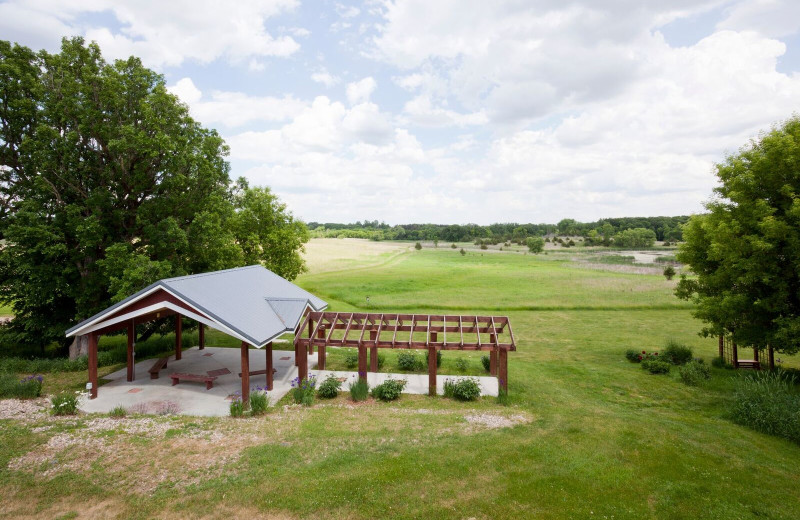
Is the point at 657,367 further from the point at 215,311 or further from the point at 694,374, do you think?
the point at 215,311

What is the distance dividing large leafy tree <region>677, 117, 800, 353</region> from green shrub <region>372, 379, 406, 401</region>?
14786 mm

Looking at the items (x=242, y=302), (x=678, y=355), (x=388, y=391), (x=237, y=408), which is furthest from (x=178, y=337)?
(x=678, y=355)

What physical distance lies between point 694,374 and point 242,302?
20.4 m

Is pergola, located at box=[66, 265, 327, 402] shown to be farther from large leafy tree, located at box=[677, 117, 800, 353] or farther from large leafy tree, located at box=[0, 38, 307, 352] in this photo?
large leafy tree, located at box=[677, 117, 800, 353]

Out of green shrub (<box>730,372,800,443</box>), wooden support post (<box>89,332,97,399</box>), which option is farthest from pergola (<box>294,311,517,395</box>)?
green shrub (<box>730,372,800,443</box>)

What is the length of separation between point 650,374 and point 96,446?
2267 centimetres

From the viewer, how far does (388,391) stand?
15.4m

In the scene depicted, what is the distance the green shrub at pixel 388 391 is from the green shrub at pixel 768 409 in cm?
1206

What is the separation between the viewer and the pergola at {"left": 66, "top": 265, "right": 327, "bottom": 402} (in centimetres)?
1443

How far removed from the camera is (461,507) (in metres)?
8.45

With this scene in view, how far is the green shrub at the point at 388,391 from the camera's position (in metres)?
15.4

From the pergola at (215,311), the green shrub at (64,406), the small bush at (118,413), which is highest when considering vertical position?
the pergola at (215,311)

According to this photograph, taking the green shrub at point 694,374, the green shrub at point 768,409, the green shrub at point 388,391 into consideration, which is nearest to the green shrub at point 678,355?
the green shrub at point 694,374

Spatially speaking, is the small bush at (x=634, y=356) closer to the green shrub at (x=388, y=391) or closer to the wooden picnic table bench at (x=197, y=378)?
the green shrub at (x=388, y=391)
